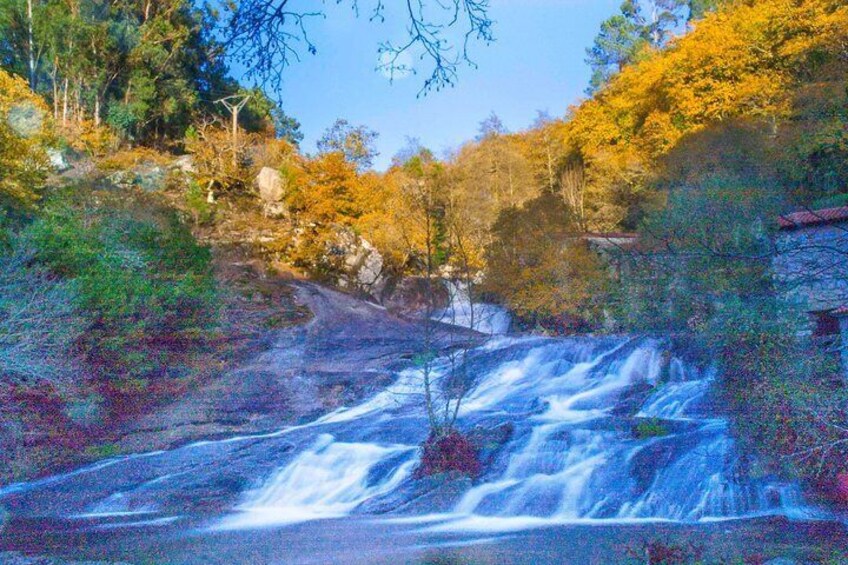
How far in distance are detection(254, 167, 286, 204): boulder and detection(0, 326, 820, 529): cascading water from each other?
1864cm

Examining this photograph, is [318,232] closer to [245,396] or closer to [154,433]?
[245,396]

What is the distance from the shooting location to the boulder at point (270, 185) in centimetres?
3322

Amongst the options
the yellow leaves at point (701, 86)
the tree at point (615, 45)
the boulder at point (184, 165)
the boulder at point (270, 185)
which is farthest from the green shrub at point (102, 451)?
the tree at point (615, 45)

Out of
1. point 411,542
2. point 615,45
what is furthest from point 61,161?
point 615,45

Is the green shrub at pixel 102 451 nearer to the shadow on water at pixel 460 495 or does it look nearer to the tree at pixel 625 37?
the shadow on water at pixel 460 495

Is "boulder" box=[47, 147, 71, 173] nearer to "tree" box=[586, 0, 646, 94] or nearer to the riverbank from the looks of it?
the riverbank

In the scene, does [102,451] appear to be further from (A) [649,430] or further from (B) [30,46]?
(B) [30,46]

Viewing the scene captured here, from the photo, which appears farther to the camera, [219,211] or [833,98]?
[219,211]

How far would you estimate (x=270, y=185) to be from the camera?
110 ft

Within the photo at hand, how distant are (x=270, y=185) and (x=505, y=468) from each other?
80.2ft

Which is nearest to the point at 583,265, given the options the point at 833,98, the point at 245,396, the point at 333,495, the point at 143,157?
the point at 833,98

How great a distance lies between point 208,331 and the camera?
2088 centimetres

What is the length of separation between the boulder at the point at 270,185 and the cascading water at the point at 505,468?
18.6 m

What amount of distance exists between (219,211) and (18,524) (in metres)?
22.8
